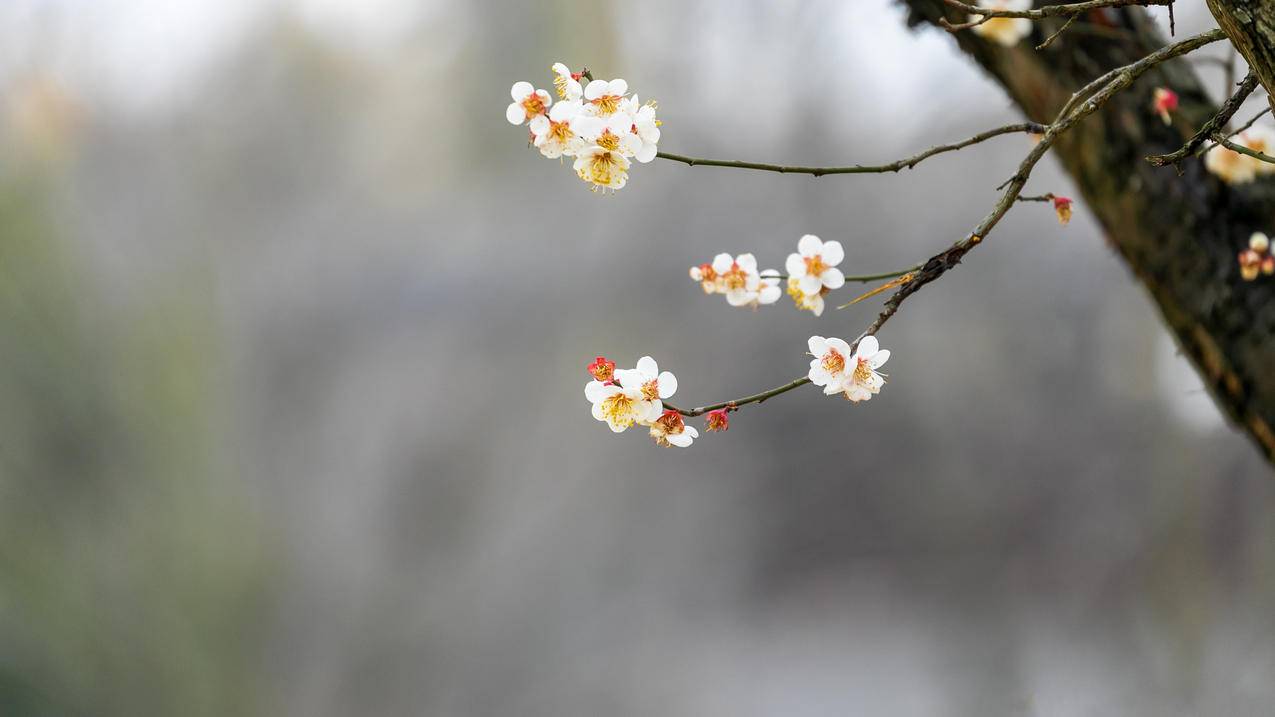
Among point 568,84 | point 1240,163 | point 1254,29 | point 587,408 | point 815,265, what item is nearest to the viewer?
point 1254,29

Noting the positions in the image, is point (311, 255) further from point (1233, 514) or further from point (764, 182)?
point (1233, 514)

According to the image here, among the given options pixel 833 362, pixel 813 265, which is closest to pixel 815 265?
pixel 813 265

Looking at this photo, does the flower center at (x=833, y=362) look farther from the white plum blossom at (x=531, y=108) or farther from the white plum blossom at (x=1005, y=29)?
the white plum blossom at (x=1005, y=29)

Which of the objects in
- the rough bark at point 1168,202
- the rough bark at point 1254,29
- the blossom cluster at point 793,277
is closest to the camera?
the rough bark at point 1254,29

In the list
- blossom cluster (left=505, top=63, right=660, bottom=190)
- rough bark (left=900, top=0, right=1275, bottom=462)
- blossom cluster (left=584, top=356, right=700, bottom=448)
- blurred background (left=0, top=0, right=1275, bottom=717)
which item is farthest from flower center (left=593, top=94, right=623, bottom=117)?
blurred background (left=0, top=0, right=1275, bottom=717)

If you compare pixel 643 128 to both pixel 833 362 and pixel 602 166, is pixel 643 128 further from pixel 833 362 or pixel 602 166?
pixel 833 362

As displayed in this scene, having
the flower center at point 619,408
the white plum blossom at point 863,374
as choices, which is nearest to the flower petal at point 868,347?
the white plum blossom at point 863,374

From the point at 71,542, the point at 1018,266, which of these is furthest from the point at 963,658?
the point at 71,542
